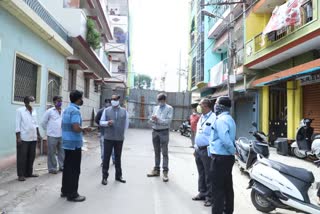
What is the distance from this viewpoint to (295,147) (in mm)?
11352

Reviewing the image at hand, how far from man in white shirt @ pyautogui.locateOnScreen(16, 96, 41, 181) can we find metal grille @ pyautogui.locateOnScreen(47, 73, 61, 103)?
17.0 ft

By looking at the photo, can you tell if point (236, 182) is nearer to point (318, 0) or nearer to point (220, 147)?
point (220, 147)

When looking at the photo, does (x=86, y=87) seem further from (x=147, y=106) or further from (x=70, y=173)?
(x=70, y=173)

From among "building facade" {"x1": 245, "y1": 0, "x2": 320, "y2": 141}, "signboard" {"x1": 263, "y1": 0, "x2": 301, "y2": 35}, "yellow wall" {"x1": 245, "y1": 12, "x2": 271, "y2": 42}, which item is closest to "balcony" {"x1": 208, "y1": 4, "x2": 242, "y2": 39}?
"yellow wall" {"x1": 245, "y1": 12, "x2": 271, "y2": 42}

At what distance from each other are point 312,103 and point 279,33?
10.5 ft

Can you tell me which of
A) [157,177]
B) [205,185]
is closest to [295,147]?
[157,177]

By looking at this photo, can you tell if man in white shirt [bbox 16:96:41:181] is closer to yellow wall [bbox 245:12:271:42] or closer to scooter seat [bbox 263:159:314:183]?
scooter seat [bbox 263:159:314:183]

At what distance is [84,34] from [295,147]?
1058 cm

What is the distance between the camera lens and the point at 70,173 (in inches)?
225

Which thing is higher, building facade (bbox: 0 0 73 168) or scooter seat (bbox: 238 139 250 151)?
building facade (bbox: 0 0 73 168)

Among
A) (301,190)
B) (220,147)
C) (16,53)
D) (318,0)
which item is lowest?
(301,190)

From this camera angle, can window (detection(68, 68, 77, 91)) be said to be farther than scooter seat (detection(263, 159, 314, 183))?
Yes

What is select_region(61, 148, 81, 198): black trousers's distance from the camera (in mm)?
5695

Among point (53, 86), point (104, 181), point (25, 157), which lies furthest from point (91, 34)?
point (104, 181)
